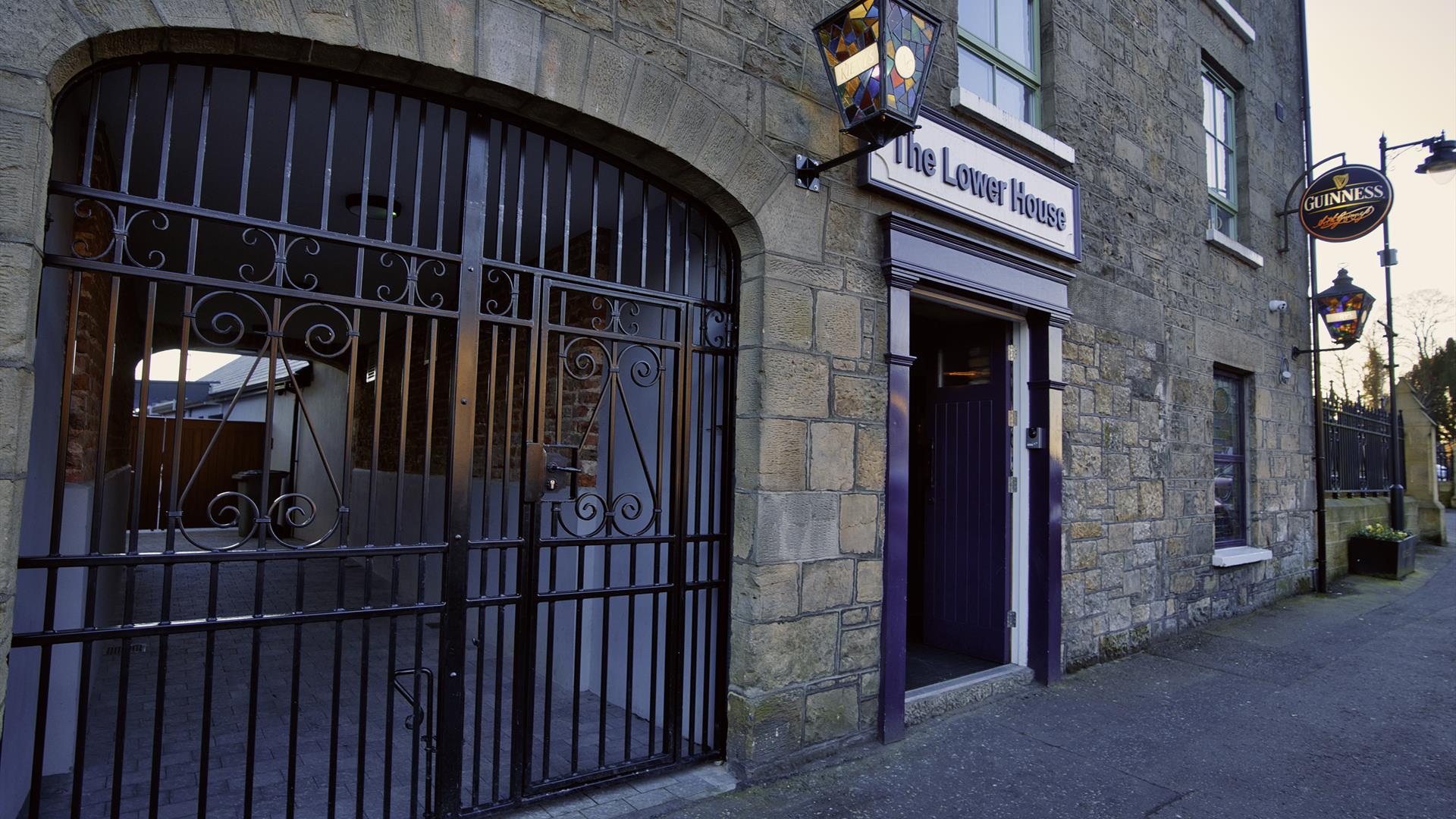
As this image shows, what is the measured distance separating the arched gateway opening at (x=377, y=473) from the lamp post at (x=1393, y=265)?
8205mm

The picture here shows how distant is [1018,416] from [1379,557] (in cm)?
734

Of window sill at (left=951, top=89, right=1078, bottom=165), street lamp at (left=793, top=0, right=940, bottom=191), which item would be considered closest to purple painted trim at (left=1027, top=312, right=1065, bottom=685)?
window sill at (left=951, top=89, right=1078, bottom=165)

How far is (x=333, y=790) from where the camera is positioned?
106 inches

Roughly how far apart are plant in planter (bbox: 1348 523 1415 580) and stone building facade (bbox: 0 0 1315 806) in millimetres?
3083

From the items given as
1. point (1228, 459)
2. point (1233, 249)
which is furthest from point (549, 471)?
point (1233, 249)

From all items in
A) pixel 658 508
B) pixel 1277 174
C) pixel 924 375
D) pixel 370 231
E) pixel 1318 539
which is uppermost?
pixel 1277 174

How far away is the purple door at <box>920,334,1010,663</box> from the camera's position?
529 centimetres

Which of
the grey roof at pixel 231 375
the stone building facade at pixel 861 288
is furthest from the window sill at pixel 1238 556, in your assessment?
the grey roof at pixel 231 375

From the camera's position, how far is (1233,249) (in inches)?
287

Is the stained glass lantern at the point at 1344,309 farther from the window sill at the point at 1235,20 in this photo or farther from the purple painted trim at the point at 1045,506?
the purple painted trim at the point at 1045,506

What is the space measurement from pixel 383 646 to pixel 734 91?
470 centimetres

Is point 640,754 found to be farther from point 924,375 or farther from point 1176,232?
point 1176,232

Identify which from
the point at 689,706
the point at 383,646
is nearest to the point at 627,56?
the point at 689,706

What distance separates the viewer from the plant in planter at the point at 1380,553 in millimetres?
9297
